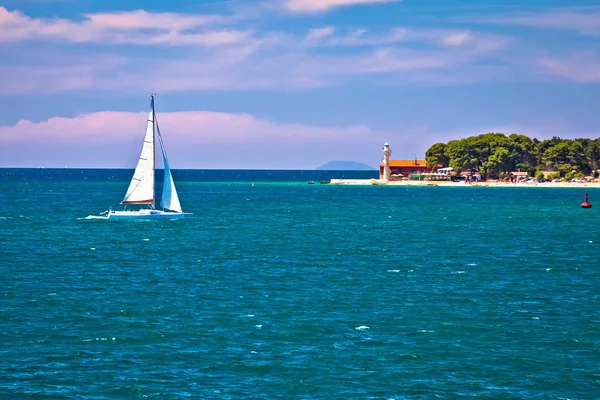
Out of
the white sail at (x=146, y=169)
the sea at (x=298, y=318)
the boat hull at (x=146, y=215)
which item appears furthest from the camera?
the boat hull at (x=146, y=215)

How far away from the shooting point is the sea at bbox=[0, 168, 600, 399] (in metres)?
30.2

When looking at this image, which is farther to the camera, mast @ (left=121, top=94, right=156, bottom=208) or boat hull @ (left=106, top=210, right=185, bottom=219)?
boat hull @ (left=106, top=210, right=185, bottom=219)

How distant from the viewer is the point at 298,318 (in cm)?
4062

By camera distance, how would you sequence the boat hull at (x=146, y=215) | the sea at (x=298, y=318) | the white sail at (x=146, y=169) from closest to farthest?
the sea at (x=298, y=318), the white sail at (x=146, y=169), the boat hull at (x=146, y=215)

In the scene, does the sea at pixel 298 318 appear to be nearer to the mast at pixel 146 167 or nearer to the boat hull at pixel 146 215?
the mast at pixel 146 167

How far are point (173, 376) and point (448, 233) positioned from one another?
65155 mm

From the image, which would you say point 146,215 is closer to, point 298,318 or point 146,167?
point 146,167

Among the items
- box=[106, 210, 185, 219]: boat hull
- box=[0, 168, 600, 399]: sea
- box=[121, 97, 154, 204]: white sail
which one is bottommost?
box=[0, 168, 600, 399]: sea

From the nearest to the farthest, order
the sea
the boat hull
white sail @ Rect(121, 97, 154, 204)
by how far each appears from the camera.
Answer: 1. the sea
2. white sail @ Rect(121, 97, 154, 204)
3. the boat hull

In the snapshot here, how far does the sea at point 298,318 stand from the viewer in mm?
30156

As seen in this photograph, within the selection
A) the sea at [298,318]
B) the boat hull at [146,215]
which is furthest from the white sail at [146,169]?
the sea at [298,318]

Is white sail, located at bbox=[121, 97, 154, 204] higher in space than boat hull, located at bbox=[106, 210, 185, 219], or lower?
higher

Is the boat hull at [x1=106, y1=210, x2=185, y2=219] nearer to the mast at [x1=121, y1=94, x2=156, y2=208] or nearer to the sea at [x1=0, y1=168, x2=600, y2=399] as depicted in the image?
the mast at [x1=121, y1=94, x2=156, y2=208]

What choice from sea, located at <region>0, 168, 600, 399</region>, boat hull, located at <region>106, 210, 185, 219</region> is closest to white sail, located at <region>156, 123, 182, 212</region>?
boat hull, located at <region>106, 210, 185, 219</region>
